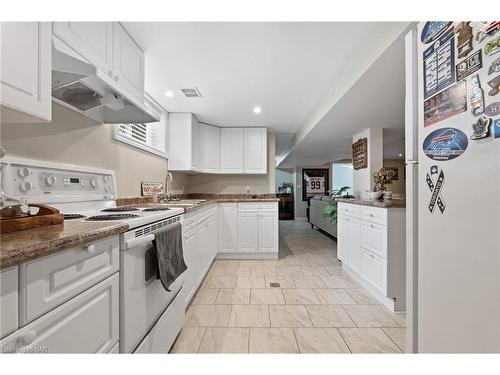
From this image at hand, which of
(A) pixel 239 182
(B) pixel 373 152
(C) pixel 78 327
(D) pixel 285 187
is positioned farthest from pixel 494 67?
(D) pixel 285 187

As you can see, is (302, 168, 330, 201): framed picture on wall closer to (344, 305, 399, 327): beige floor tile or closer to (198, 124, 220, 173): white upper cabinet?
(198, 124, 220, 173): white upper cabinet

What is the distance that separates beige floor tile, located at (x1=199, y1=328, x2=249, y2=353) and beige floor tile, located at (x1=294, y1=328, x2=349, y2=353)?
1.32 feet

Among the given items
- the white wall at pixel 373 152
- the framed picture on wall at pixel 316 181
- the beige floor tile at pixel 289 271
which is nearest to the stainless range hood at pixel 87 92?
the beige floor tile at pixel 289 271

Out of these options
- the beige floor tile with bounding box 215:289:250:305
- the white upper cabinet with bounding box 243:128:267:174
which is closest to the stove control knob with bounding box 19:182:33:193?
the beige floor tile with bounding box 215:289:250:305

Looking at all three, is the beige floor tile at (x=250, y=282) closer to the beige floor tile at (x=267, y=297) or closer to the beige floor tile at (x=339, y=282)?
the beige floor tile at (x=267, y=297)

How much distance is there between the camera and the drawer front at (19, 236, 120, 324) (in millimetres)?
625

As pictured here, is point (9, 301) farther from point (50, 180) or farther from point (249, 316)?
point (249, 316)

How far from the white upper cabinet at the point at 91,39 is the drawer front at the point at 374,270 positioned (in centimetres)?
272

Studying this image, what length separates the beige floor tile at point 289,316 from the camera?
6.20ft

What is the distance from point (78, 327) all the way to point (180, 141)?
3066 millimetres

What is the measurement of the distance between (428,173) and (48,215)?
1.67 m

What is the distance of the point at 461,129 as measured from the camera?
844 millimetres

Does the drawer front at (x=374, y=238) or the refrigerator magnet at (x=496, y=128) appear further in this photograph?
the drawer front at (x=374, y=238)

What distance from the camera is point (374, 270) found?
2334mm
